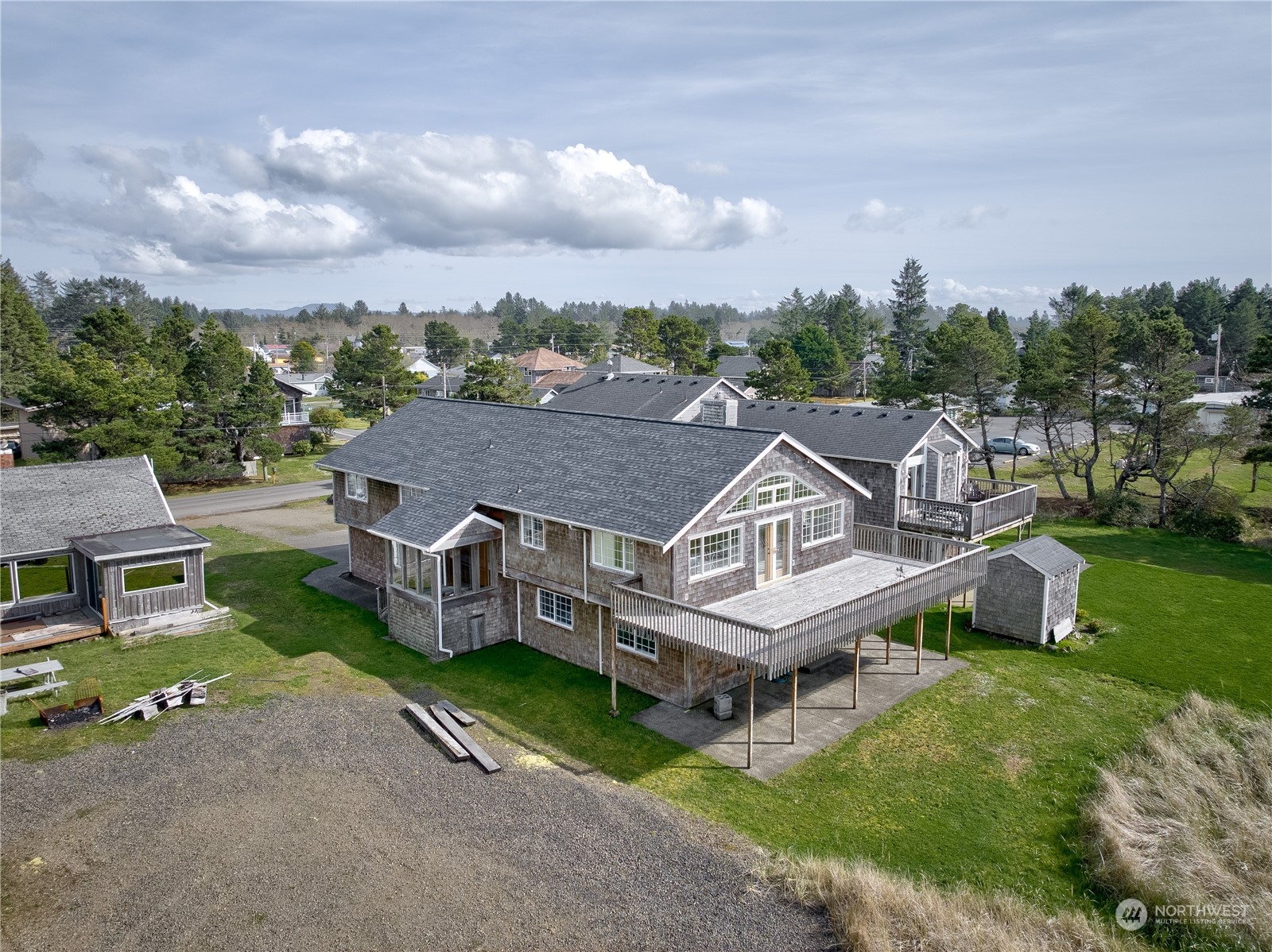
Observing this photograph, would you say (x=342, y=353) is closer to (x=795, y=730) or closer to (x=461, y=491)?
(x=461, y=491)

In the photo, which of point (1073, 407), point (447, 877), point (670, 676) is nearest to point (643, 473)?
point (670, 676)

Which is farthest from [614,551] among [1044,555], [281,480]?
[281,480]

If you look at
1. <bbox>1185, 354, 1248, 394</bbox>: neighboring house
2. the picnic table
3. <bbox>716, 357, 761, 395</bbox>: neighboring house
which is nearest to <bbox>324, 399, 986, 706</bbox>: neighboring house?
the picnic table

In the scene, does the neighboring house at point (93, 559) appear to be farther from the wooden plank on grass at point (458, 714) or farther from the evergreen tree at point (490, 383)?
the evergreen tree at point (490, 383)

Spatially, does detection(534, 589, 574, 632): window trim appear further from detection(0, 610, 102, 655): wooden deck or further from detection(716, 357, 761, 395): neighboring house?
detection(716, 357, 761, 395): neighboring house

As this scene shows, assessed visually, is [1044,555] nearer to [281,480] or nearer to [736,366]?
[281,480]
